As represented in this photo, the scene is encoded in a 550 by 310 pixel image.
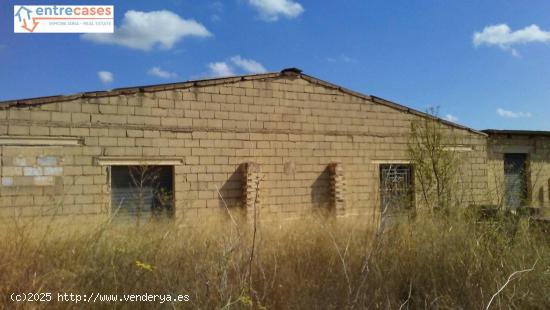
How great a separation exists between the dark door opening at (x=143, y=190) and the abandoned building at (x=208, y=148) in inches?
0.8

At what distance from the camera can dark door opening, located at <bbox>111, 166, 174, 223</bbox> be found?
9867 mm

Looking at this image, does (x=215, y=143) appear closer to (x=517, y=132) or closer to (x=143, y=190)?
(x=143, y=190)

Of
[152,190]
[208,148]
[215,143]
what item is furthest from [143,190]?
[215,143]

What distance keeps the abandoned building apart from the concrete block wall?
0.9 inches

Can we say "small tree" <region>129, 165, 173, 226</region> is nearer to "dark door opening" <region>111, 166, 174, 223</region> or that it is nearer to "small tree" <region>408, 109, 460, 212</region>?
"dark door opening" <region>111, 166, 174, 223</region>

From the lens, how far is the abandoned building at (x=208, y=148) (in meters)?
9.13

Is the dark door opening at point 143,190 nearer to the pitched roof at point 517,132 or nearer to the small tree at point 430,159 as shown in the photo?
the small tree at point 430,159

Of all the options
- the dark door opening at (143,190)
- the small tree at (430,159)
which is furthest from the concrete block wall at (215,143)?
the small tree at (430,159)

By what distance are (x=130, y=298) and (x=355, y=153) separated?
9141mm

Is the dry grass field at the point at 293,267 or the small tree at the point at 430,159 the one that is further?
the small tree at the point at 430,159

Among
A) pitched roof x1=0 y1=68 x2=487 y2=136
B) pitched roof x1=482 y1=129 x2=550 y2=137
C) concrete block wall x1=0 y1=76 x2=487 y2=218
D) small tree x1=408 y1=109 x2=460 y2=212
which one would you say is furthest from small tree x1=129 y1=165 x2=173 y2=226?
pitched roof x1=482 y1=129 x2=550 y2=137

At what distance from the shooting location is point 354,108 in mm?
12789

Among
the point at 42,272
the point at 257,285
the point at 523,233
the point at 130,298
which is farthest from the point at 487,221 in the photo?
the point at 42,272

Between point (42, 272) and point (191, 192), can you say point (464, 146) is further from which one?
point (42, 272)
